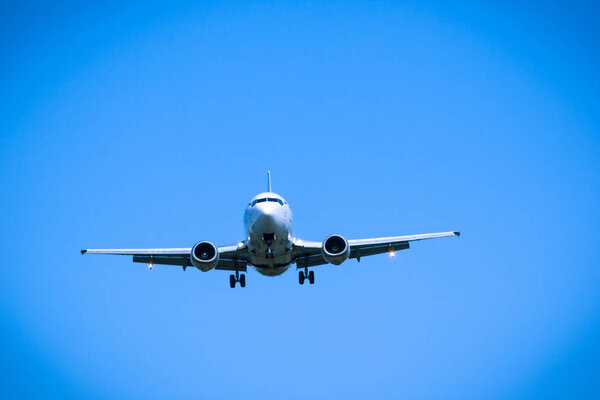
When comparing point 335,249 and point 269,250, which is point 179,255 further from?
point 335,249

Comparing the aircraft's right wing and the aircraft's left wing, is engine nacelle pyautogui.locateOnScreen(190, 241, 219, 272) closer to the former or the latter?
the aircraft's left wing

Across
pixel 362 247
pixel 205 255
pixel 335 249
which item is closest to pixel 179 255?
pixel 205 255

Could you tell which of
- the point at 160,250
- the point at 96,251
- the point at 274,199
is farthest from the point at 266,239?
the point at 96,251

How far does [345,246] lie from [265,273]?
5685mm

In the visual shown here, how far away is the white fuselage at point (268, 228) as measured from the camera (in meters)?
27.1

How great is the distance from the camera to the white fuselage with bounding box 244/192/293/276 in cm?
2711

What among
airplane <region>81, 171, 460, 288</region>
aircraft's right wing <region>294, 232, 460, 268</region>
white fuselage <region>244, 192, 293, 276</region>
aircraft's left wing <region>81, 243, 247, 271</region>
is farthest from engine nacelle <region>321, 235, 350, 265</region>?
aircraft's left wing <region>81, 243, 247, 271</region>

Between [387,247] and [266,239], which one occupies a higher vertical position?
[387,247]

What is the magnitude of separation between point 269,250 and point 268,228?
1794 millimetres

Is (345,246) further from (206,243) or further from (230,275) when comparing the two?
(230,275)

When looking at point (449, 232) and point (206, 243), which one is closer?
point (206, 243)

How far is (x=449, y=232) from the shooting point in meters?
30.5

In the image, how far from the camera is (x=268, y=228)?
89.1ft

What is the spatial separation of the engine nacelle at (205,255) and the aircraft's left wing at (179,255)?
155cm
